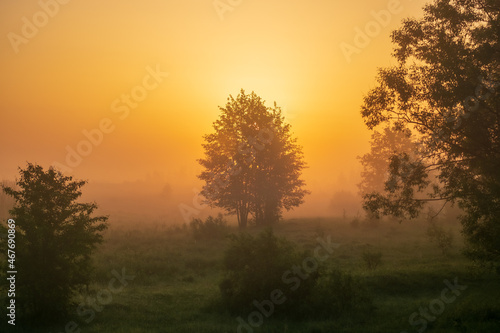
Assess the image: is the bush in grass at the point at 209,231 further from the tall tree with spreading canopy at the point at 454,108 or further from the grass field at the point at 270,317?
the tall tree with spreading canopy at the point at 454,108

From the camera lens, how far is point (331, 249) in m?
28.9

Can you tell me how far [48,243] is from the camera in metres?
14.2

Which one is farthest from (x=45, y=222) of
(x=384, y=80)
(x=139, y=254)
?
(x=384, y=80)

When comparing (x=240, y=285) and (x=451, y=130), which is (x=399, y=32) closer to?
(x=451, y=130)

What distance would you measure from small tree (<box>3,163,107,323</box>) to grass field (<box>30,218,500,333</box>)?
1.27 meters

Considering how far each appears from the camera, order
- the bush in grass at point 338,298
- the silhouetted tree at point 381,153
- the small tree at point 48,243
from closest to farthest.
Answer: the small tree at point 48,243 < the bush in grass at point 338,298 < the silhouetted tree at point 381,153

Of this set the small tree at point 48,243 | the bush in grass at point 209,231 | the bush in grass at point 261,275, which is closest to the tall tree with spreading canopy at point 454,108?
the bush in grass at point 261,275

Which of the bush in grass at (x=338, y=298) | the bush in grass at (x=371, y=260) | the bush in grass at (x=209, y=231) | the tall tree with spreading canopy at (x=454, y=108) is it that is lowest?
the bush in grass at (x=338, y=298)

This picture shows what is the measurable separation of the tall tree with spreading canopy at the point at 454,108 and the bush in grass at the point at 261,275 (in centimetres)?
563

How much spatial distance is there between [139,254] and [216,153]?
1636 cm

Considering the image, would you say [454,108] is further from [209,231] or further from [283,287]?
[209,231]

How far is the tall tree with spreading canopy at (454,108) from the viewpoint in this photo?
1616 centimetres

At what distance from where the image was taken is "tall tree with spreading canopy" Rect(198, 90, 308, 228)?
134ft

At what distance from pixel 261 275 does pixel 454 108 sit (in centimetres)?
1141
